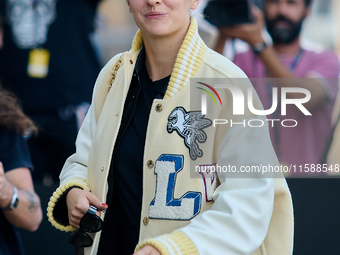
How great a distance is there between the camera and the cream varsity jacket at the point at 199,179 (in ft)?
4.39

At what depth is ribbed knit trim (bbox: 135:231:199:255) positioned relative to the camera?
4.24 ft

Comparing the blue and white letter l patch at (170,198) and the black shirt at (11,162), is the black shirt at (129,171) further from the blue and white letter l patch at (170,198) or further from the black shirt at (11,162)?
the black shirt at (11,162)

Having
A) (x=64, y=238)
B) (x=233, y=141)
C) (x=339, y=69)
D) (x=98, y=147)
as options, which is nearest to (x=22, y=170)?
(x=98, y=147)

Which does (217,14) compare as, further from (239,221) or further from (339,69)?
(239,221)

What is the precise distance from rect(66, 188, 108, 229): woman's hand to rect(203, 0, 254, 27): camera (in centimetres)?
241

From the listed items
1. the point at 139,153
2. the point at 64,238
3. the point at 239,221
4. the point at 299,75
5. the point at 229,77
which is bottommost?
the point at 64,238

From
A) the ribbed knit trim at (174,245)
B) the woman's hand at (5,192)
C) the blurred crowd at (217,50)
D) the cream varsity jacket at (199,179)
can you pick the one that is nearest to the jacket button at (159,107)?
the cream varsity jacket at (199,179)

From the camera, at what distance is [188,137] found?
4.88 ft

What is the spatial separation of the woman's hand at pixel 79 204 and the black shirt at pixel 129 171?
0.15 ft

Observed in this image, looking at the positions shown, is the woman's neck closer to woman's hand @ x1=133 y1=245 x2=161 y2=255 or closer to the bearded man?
woman's hand @ x1=133 y1=245 x2=161 y2=255

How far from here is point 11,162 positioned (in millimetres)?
2359

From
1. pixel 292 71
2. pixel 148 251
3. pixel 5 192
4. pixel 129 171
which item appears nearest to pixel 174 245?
pixel 148 251

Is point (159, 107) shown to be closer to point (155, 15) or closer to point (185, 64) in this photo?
point (185, 64)

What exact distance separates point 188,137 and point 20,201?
3.69ft
